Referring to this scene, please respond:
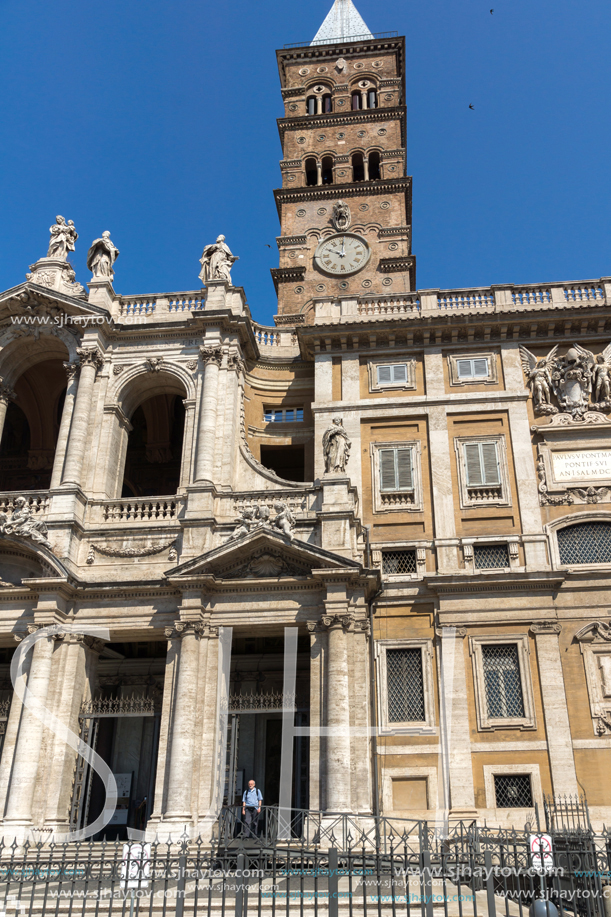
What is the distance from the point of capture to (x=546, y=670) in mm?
Result: 21641

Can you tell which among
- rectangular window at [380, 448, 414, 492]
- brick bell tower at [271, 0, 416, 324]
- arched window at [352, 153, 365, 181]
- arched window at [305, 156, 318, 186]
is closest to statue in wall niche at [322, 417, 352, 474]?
rectangular window at [380, 448, 414, 492]

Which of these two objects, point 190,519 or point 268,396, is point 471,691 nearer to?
point 190,519

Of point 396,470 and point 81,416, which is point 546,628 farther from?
point 81,416

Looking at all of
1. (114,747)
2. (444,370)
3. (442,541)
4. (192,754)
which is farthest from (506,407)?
(114,747)

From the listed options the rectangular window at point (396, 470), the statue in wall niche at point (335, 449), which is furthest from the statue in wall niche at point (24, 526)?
the rectangular window at point (396, 470)

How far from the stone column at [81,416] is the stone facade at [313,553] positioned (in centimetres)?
7

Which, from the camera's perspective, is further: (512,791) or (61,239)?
(61,239)

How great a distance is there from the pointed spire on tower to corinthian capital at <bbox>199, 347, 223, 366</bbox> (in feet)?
85.5

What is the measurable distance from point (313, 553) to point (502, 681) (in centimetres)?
620

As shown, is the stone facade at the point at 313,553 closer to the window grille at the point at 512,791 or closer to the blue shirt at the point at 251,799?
the window grille at the point at 512,791

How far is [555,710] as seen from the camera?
69.5ft

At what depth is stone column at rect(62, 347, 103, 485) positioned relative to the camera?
23.9m

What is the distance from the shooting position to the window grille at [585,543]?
2308 centimetres

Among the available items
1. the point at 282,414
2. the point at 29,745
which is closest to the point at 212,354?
the point at 282,414
